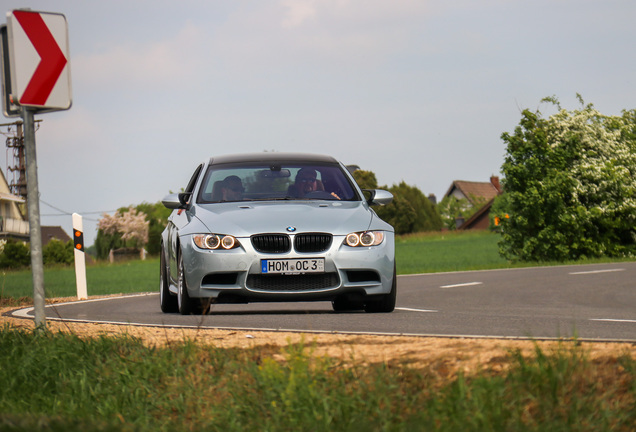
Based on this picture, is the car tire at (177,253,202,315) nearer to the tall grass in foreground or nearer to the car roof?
the car roof

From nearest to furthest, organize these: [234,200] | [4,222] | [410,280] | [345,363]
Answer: [345,363] < [234,200] < [410,280] < [4,222]

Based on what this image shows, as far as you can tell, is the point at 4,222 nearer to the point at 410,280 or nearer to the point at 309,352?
the point at 410,280

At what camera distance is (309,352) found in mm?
5488

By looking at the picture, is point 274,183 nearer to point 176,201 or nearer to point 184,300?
point 176,201

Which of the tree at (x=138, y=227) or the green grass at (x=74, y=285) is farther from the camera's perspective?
the tree at (x=138, y=227)

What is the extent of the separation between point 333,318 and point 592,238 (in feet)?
104

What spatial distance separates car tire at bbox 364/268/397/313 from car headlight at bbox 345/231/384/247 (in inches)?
18.3

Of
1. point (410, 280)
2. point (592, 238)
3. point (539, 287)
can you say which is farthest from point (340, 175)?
point (592, 238)

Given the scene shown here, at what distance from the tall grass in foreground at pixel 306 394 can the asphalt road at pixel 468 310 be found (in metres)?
1.04

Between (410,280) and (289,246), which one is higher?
(289,246)

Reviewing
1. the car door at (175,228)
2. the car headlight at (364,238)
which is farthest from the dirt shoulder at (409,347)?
the car door at (175,228)

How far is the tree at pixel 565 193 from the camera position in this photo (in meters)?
38.1

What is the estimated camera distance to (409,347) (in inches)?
222

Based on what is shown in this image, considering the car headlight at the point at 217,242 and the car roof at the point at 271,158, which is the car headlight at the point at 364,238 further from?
the car roof at the point at 271,158
